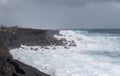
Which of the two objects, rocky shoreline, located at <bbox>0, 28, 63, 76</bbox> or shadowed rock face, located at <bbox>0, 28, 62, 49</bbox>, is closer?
rocky shoreline, located at <bbox>0, 28, 63, 76</bbox>

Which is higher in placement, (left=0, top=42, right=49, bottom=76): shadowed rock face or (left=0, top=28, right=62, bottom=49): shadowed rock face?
(left=0, top=42, right=49, bottom=76): shadowed rock face

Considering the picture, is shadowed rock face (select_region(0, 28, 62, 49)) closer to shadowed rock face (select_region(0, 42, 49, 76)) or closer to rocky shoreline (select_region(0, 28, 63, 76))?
rocky shoreline (select_region(0, 28, 63, 76))

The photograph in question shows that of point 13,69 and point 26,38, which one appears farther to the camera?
point 26,38

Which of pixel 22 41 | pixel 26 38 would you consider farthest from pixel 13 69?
pixel 26 38

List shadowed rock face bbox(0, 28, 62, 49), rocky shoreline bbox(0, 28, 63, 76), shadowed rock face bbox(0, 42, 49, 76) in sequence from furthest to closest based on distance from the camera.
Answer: shadowed rock face bbox(0, 28, 62, 49), rocky shoreline bbox(0, 28, 63, 76), shadowed rock face bbox(0, 42, 49, 76)

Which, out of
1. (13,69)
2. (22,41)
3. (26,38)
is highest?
(13,69)

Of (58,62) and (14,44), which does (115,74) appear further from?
(14,44)

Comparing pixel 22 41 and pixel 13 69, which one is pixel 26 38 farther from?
pixel 13 69

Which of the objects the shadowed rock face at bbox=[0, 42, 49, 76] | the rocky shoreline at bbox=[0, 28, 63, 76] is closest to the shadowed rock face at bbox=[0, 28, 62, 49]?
the rocky shoreline at bbox=[0, 28, 63, 76]

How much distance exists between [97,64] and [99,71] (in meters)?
2.72

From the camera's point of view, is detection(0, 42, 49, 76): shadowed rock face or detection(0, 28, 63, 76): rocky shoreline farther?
detection(0, 28, 63, 76): rocky shoreline

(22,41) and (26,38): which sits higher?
(26,38)

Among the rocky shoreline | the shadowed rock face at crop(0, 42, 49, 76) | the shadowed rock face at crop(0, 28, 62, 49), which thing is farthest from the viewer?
the shadowed rock face at crop(0, 28, 62, 49)

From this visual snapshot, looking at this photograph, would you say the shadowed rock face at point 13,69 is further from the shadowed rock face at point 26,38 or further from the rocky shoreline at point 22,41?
the shadowed rock face at point 26,38
